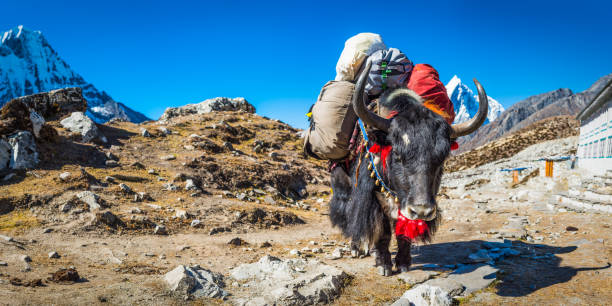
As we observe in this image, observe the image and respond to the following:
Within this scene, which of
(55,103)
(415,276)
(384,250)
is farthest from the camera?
(55,103)

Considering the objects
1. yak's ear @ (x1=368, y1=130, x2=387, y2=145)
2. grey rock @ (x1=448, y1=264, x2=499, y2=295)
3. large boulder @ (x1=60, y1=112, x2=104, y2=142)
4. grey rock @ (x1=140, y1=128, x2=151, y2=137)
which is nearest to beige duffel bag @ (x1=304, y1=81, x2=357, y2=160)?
yak's ear @ (x1=368, y1=130, x2=387, y2=145)

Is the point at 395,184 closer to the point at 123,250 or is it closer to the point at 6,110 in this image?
the point at 123,250

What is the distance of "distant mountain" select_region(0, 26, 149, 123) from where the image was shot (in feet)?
549

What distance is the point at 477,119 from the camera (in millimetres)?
2943

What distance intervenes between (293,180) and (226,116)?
7800 mm

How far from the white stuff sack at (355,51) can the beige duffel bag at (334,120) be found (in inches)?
5.8

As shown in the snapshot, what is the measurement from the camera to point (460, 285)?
2811 mm

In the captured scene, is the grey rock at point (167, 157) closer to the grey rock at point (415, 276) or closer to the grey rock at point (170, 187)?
the grey rock at point (170, 187)

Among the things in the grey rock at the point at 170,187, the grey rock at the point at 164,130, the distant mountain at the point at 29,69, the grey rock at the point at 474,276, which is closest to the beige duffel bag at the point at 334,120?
the grey rock at the point at 474,276

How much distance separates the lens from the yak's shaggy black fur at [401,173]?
2613 millimetres

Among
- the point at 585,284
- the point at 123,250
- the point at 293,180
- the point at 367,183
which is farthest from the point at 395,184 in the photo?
the point at 293,180

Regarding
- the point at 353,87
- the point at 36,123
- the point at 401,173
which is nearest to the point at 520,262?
the point at 401,173

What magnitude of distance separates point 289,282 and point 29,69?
781ft

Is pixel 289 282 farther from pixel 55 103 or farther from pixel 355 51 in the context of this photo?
pixel 55 103
